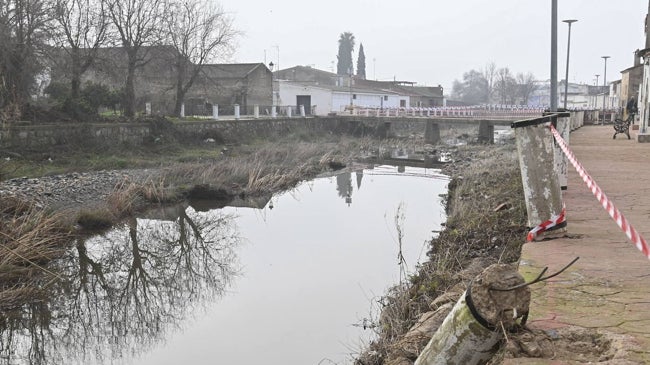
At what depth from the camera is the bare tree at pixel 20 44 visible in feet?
69.3

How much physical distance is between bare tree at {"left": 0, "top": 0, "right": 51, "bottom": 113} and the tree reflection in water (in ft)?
31.2

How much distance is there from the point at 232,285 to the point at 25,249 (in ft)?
13.0

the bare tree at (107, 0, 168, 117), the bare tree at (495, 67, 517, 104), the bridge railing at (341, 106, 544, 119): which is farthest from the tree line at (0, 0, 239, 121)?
the bare tree at (495, 67, 517, 104)

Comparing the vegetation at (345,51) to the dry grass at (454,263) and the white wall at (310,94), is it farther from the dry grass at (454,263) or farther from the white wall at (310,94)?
the dry grass at (454,263)

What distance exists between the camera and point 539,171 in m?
6.09

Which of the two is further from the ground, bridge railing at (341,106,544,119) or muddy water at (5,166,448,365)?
bridge railing at (341,106,544,119)

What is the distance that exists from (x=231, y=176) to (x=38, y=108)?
8.63 meters

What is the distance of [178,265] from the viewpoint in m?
13.3

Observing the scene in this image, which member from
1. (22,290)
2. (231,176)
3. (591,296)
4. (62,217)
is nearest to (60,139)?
(231,176)

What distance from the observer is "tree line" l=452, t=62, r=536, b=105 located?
10456 cm

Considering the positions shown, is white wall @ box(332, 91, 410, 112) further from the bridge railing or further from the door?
the bridge railing

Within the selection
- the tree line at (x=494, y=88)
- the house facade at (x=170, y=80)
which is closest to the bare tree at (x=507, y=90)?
the tree line at (x=494, y=88)

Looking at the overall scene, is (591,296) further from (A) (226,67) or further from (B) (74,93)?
(A) (226,67)

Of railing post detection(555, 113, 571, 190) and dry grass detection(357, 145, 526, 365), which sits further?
railing post detection(555, 113, 571, 190)
